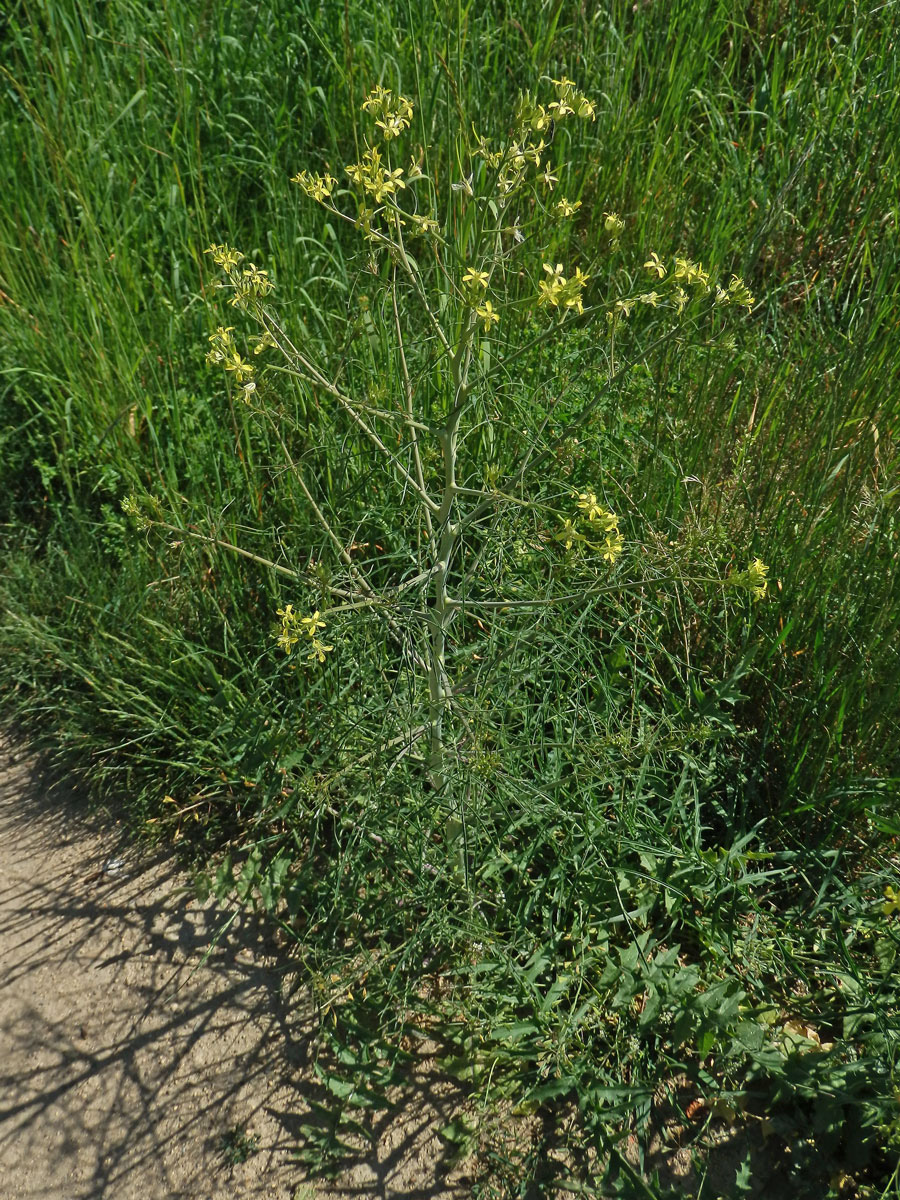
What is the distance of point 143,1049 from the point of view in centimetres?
229

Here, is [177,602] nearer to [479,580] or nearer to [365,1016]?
[479,580]

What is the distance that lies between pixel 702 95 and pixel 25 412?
262 centimetres

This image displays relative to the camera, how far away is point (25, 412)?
3.36 meters

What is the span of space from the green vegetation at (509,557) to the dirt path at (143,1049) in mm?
88

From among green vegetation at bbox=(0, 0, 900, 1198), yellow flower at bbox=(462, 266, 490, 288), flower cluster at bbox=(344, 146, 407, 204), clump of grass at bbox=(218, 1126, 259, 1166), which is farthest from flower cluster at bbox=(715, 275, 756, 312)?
clump of grass at bbox=(218, 1126, 259, 1166)

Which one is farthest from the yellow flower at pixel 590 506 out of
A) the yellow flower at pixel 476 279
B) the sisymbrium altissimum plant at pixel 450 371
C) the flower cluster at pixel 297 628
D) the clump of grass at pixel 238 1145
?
the clump of grass at pixel 238 1145


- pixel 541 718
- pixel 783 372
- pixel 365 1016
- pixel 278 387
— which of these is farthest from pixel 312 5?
pixel 365 1016

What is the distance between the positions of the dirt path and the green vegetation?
0.09 metres

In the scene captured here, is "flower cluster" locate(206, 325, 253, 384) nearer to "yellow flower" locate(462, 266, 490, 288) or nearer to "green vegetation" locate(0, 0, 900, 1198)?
"green vegetation" locate(0, 0, 900, 1198)

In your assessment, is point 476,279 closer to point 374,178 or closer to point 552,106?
point 374,178

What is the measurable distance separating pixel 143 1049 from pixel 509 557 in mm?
1383

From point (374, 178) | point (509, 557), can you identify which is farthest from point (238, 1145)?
point (374, 178)

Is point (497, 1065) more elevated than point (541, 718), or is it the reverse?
point (541, 718)

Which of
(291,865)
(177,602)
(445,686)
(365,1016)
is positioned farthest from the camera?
(177,602)
